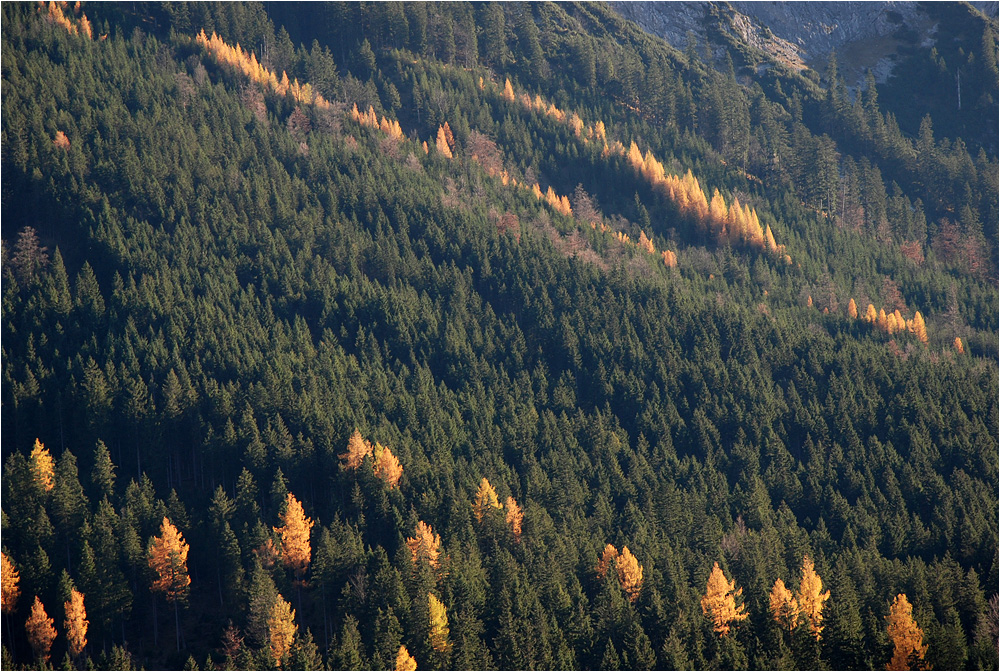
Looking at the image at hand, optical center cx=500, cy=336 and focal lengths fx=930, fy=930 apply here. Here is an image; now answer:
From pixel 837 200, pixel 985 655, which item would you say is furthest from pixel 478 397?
pixel 837 200

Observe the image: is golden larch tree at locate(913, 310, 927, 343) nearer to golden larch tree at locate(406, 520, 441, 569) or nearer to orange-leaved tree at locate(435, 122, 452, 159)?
orange-leaved tree at locate(435, 122, 452, 159)

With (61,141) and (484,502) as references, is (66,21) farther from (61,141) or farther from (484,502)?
(484,502)

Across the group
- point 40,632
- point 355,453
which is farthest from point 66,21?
point 40,632

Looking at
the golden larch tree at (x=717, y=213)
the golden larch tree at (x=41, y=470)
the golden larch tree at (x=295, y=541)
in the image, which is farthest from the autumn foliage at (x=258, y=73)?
the golden larch tree at (x=295, y=541)

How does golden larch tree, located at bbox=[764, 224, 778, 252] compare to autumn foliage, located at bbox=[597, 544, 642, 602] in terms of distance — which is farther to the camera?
golden larch tree, located at bbox=[764, 224, 778, 252]

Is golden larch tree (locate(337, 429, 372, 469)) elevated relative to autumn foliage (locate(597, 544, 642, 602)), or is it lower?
elevated

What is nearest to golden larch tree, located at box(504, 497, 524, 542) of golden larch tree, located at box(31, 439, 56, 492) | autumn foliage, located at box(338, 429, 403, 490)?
autumn foliage, located at box(338, 429, 403, 490)

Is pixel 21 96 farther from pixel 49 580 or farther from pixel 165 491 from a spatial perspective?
pixel 49 580
